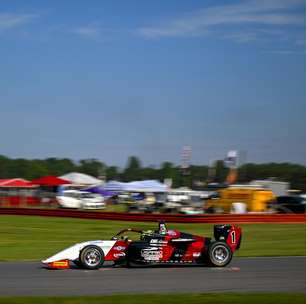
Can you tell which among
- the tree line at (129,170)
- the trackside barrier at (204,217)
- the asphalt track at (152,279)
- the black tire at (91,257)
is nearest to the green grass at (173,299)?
the asphalt track at (152,279)

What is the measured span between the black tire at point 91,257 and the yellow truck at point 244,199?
25973 millimetres

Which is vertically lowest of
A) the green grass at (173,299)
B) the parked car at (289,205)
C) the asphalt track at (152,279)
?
the green grass at (173,299)

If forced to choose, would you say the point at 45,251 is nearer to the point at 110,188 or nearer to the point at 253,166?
the point at 110,188

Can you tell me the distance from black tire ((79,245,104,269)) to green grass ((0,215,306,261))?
11.5 ft

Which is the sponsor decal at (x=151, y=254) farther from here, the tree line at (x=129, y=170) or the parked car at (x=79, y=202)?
the tree line at (x=129, y=170)

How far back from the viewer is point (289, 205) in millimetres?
41406

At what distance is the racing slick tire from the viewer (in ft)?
46.2

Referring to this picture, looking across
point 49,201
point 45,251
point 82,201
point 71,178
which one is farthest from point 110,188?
point 45,251

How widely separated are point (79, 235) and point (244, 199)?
1752 centimetres

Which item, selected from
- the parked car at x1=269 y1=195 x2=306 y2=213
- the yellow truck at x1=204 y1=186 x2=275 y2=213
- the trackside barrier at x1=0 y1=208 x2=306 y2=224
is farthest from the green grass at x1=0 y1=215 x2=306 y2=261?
the parked car at x1=269 y1=195 x2=306 y2=213

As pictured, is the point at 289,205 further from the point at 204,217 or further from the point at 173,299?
the point at 173,299

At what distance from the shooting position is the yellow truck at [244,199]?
1591 inches

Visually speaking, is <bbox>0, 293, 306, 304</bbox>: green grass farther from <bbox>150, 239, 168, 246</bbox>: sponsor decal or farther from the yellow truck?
the yellow truck

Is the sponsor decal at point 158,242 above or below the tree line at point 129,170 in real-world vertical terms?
below
